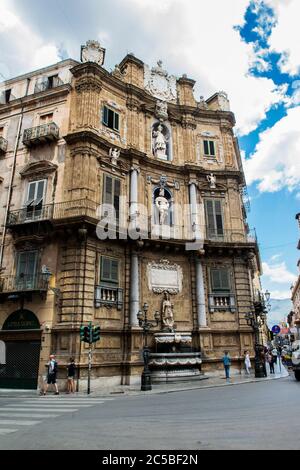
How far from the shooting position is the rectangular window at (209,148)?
86.1 feet

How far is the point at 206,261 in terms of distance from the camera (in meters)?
22.8

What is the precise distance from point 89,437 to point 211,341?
15.8 metres

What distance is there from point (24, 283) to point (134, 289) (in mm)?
5934

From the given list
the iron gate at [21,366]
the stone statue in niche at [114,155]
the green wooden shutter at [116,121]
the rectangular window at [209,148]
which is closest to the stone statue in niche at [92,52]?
the green wooden shutter at [116,121]

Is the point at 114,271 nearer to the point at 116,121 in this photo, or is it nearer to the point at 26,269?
the point at 26,269

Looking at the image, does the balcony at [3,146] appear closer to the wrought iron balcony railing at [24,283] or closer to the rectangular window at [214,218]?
the wrought iron balcony railing at [24,283]

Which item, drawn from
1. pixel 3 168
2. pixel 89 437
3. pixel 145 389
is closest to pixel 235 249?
pixel 145 389

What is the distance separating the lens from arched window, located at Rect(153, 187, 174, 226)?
2303cm

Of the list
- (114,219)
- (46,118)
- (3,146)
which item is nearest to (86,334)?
(114,219)

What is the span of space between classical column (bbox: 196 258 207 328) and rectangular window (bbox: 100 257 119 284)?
533 centimetres

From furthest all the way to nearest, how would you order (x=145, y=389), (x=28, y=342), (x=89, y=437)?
(x=28, y=342) → (x=145, y=389) → (x=89, y=437)

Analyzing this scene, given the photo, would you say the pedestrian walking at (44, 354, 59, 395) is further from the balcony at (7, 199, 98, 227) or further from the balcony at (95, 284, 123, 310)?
the balcony at (7, 199, 98, 227)

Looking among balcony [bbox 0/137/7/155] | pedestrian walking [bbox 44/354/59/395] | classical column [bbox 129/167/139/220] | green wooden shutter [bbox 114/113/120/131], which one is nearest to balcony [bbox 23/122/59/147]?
balcony [bbox 0/137/7/155]
